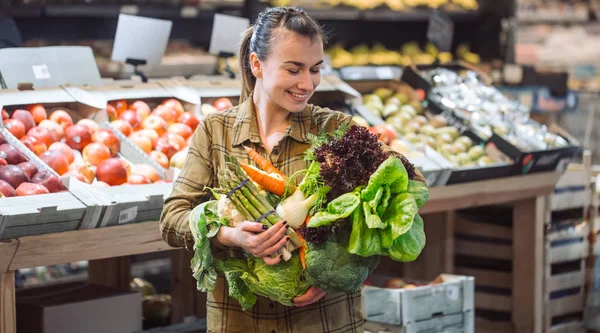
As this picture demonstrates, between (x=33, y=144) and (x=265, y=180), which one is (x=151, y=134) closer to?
(x=33, y=144)

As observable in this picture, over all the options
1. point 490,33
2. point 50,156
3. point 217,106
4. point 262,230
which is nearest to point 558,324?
point 217,106

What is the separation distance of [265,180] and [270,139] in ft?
0.68

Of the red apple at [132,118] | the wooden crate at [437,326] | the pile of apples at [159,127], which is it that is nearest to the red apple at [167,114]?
the pile of apples at [159,127]

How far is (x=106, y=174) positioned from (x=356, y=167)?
1466mm

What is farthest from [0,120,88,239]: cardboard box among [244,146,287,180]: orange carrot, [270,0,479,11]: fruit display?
[270,0,479,11]: fruit display

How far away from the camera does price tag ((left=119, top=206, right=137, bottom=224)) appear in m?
2.80

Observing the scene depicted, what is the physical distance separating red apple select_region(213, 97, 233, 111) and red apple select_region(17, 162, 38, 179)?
1126mm

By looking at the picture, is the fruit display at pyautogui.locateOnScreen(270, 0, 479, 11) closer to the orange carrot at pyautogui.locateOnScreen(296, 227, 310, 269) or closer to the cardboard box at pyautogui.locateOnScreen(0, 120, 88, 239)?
the cardboard box at pyautogui.locateOnScreen(0, 120, 88, 239)

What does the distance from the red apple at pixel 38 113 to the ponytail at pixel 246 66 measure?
1.33 meters

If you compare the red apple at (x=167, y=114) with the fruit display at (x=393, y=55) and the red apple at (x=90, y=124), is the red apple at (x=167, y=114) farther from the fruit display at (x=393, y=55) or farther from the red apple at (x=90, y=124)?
the fruit display at (x=393, y=55)

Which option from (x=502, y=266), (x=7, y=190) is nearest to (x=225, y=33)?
(x=7, y=190)

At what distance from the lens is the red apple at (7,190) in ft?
8.81

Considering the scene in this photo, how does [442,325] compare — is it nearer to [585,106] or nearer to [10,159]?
[10,159]

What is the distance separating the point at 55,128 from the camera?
3299mm
